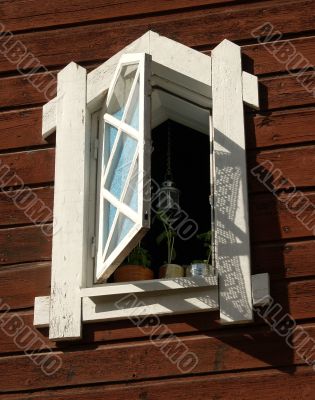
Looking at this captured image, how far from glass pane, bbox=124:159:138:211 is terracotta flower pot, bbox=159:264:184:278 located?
0.52 m

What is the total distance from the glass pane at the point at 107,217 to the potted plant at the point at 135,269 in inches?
9.5

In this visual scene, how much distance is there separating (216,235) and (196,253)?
0.89 meters

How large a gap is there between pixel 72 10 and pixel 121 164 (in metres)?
1.23

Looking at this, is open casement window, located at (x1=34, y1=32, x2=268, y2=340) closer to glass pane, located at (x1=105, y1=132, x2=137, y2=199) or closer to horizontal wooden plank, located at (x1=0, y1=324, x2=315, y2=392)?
glass pane, located at (x1=105, y1=132, x2=137, y2=199)

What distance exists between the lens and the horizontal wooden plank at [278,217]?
5.67 m

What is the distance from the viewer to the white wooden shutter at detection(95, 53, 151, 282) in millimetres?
5340

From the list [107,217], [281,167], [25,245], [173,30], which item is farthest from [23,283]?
[173,30]

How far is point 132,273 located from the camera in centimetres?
586

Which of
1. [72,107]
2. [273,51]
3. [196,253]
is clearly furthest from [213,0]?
[196,253]

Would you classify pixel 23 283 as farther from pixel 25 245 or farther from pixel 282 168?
pixel 282 168

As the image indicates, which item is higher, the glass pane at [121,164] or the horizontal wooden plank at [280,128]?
the horizontal wooden plank at [280,128]

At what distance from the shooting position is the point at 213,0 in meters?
6.39

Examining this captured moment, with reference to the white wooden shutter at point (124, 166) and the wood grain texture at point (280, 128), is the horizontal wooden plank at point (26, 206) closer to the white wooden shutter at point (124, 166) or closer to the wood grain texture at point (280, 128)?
the white wooden shutter at point (124, 166)

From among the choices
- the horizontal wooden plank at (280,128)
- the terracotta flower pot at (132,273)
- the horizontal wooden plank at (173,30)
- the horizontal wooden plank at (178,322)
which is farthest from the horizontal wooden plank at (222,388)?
the horizontal wooden plank at (173,30)
